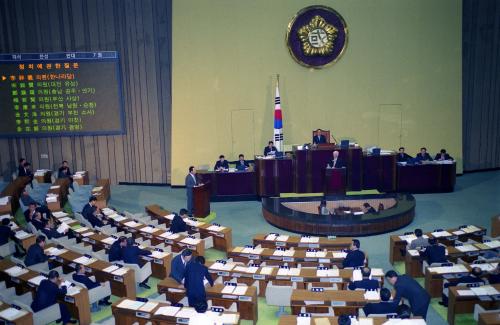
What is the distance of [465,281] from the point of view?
7.19m

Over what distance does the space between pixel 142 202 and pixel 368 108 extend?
7.51 meters

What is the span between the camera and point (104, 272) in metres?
7.81

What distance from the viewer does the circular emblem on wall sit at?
14.4 meters

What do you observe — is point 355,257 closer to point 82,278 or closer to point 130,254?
point 130,254

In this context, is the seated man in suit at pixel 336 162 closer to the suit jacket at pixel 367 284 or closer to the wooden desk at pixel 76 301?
the suit jacket at pixel 367 284

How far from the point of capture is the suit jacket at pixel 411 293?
247 inches

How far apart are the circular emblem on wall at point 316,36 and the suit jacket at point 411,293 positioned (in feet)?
31.2

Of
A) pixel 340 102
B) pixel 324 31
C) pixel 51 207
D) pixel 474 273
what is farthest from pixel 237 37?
pixel 474 273

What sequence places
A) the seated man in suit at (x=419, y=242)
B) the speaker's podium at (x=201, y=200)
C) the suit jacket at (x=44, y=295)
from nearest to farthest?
1. the suit jacket at (x=44, y=295)
2. the seated man in suit at (x=419, y=242)
3. the speaker's podium at (x=201, y=200)

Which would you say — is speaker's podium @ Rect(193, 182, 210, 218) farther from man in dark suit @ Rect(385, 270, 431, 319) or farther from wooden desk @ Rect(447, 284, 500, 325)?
wooden desk @ Rect(447, 284, 500, 325)

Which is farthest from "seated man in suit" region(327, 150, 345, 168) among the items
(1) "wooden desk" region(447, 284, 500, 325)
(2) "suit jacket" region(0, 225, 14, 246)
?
(2) "suit jacket" region(0, 225, 14, 246)

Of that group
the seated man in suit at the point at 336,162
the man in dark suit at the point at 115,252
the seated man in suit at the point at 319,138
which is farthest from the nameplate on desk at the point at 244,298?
the seated man in suit at the point at 319,138

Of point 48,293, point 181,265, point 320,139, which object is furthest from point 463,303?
point 320,139

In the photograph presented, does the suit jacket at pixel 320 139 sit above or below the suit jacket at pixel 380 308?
above
